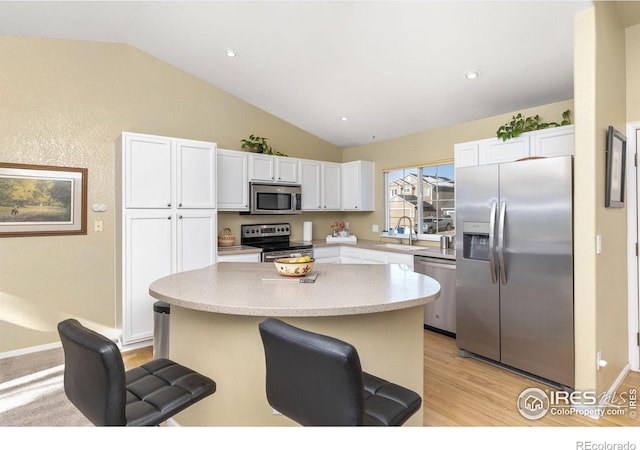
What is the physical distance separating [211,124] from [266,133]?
2.54ft

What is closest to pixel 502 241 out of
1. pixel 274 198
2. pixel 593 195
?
pixel 593 195

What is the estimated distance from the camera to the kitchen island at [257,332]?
5.53ft

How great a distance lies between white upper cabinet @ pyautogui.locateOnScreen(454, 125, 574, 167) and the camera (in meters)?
3.00

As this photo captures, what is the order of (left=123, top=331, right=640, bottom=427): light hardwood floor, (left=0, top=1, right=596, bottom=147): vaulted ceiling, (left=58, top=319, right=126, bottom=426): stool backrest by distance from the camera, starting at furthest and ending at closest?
(left=0, top=1, right=596, bottom=147): vaulted ceiling → (left=123, top=331, right=640, bottom=427): light hardwood floor → (left=58, top=319, right=126, bottom=426): stool backrest

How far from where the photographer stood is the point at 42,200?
134 inches

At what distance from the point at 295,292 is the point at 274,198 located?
9.43 ft

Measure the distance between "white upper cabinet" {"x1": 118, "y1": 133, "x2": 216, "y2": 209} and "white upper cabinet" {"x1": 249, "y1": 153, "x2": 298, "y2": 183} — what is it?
26.8 inches

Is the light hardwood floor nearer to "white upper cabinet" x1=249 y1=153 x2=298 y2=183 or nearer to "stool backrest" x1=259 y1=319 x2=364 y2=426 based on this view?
"stool backrest" x1=259 y1=319 x2=364 y2=426

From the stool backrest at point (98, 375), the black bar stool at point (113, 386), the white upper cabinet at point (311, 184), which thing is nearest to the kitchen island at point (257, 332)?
the black bar stool at point (113, 386)

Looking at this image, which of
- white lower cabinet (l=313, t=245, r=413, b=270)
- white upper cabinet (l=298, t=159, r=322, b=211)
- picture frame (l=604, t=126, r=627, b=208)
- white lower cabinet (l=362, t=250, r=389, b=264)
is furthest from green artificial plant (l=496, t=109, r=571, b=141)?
white upper cabinet (l=298, t=159, r=322, b=211)

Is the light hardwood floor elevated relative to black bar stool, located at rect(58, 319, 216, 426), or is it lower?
lower

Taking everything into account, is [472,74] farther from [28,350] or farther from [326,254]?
[28,350]
